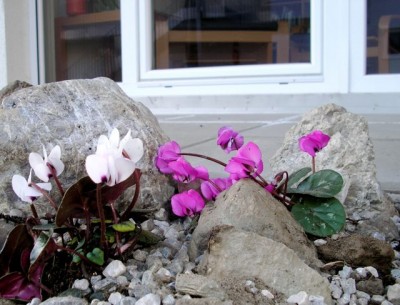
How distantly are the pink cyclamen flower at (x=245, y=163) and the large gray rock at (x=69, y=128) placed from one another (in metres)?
0.25

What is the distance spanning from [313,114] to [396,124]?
1.37 metres

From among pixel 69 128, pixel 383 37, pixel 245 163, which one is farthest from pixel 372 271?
pixel 383 37

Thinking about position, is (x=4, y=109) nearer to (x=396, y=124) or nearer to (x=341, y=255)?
(x=341, y=255)

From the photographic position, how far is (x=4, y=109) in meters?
1.27

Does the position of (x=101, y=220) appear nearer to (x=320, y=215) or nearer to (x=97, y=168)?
(x=97, y=168)

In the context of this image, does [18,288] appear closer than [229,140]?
Yes

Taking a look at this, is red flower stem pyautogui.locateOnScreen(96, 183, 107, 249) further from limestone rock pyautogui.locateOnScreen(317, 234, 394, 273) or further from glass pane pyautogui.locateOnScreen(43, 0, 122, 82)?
glass pane pyautogui.locateOnScreen(43, 0, 122, 82)

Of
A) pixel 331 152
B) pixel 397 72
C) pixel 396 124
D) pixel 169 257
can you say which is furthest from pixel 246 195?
pixel 397 72

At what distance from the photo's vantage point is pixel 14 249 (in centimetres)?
93

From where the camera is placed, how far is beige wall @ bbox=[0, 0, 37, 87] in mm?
4055

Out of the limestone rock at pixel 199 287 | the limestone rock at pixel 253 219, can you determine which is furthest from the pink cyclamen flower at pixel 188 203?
the limestone rock at pixel 199 287

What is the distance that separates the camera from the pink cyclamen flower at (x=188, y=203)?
1.15 meters

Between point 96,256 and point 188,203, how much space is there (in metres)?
0.27

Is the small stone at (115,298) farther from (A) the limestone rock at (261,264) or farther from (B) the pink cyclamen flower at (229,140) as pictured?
(B) the pink cyclamen flower at (229,140)
